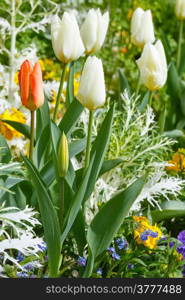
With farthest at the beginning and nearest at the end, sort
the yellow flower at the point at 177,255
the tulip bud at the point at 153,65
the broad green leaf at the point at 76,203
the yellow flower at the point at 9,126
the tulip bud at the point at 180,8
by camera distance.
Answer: the tulip bud at the point at 180,8
the yellow flower at the point at 9,126
the tulip bud at the point at 153,65
the yellow flower at the point at 177,255
the broad green leaf at the point at 76,203

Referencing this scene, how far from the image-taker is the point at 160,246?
2.40m

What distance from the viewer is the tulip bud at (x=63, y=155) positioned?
202 centimetres

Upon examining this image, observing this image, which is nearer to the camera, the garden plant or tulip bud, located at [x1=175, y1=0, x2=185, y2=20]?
the garden plant

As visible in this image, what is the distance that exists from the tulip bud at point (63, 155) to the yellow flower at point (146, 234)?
0.42 meters

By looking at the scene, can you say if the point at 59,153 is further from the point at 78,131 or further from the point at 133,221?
the point at 78,131

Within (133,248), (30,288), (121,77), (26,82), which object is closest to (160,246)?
(133,248)

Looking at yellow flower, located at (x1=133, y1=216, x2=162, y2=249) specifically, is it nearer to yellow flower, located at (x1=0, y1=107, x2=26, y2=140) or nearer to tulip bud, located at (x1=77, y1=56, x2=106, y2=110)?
tulip bud, located at (x1=77, y1=56, x2=106, y2=110)

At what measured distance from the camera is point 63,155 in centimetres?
204

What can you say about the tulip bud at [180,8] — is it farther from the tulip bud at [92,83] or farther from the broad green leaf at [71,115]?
the tulip bud at [92,83]

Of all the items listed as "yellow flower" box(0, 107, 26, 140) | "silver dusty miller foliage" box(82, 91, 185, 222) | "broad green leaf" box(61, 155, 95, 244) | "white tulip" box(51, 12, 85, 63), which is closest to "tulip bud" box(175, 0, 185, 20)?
"silver dusty miller foliage" box(82, 91, 185, 222)

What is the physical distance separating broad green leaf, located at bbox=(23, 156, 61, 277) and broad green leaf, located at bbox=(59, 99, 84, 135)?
0.46 meters

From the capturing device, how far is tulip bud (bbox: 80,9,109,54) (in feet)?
8.41

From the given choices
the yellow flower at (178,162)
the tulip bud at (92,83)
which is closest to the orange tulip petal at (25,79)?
the tulip bud at (92,83)

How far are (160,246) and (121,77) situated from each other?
112 cm
